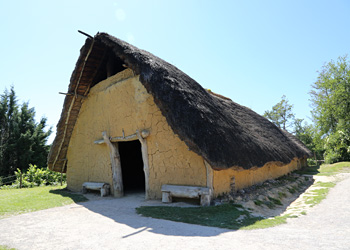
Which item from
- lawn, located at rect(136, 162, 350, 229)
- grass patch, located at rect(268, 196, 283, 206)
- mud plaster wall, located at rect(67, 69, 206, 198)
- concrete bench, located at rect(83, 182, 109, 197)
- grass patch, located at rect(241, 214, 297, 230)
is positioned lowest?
grass patch, located at rect(268, 196, 283, 206)

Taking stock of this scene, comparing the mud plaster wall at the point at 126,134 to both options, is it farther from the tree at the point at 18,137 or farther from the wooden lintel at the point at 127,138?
the tree at the point at 18,137

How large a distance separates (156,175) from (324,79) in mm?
22864

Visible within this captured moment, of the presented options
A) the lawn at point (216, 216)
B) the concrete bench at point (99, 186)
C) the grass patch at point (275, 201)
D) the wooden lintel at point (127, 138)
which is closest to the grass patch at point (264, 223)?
the lawn at point (216, 216)

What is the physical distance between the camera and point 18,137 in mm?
17078

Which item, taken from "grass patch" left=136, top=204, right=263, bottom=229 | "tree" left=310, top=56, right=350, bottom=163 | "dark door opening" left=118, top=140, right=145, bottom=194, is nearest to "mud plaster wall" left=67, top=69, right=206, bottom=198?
"grass patch" left=136, top=204, right=263, bottom=229

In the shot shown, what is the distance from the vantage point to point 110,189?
25.1 ft

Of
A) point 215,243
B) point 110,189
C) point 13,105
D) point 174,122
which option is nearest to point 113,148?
point 110,189

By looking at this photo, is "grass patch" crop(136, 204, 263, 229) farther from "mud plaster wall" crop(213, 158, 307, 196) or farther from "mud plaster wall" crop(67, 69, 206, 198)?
"mud plaster wall" crop(67, 69, 206, 198)

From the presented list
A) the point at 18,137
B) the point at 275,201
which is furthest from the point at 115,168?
the point at 18,137

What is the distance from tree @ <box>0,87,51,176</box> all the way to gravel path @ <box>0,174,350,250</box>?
555 inches

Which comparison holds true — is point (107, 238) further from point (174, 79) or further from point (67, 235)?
point (174, 79)

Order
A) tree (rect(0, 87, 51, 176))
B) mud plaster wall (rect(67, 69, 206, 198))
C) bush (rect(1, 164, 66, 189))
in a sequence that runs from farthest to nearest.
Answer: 1. tree (rect(0, 87, 51, 176))
2. bush (rect(1, 164, 66, 189))
3. mud plaster wall (rect(67, 69, 206, 198))

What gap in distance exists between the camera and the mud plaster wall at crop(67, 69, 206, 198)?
5834mm

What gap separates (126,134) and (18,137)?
1448cm
